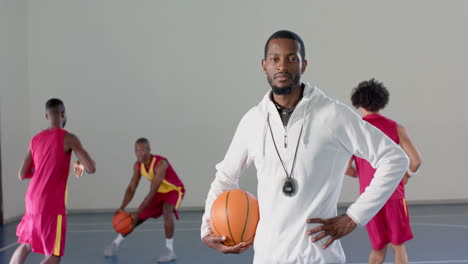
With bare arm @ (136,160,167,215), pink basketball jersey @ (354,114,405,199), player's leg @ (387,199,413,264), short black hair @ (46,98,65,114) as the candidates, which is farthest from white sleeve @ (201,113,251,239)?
bare arm @ (136,160,167,215)

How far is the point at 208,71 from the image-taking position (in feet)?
32.1

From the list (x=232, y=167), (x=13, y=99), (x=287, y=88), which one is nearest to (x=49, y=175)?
(x=232, y=167)

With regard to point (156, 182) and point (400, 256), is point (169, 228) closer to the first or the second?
point (156, 182)

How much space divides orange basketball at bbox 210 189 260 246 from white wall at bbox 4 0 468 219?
23.8 ft

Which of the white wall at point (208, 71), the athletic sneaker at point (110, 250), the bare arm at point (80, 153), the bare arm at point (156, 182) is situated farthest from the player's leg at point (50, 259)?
the white wall at point (208, 71)

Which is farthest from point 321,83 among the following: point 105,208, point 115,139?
point 105,208

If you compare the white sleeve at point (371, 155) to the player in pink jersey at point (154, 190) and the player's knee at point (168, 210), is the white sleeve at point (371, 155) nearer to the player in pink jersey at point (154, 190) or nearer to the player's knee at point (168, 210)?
the player in pink jersey at point (154, 190)

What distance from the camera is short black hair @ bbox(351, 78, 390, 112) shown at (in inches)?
167

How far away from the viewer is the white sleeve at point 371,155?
2076 mm

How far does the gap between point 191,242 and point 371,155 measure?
4.99m

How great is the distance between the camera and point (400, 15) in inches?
391

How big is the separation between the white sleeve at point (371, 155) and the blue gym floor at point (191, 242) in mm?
3514

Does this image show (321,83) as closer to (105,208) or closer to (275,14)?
(275,14)

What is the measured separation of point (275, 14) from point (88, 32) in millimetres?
3347
